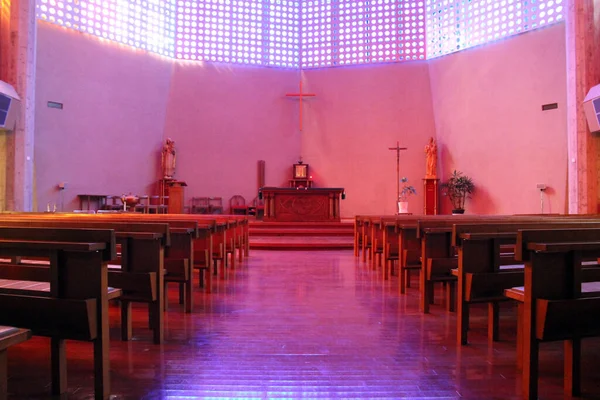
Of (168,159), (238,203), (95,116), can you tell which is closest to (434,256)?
(238,203)

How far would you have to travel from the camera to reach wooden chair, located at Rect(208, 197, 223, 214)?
462 inches

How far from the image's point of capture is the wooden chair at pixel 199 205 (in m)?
11.7

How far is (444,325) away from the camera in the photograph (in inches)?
104

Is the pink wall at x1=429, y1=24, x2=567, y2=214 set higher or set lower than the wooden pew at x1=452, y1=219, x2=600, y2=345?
higher

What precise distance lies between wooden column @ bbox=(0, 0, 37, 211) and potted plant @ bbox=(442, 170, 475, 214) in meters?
9.62

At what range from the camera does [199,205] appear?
11.8 m

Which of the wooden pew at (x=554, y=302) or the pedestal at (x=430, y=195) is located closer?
the wooden pew at (x=554, y=302)

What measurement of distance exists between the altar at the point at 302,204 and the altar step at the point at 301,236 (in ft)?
1.51

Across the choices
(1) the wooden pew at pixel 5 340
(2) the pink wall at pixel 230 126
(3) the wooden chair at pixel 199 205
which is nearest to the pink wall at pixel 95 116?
(2) the pink wall at pixel 230 126

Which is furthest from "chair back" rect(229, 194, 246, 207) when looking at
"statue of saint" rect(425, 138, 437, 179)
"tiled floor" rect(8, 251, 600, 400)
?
"tiled floor" rect(8, 251, 600, 400)

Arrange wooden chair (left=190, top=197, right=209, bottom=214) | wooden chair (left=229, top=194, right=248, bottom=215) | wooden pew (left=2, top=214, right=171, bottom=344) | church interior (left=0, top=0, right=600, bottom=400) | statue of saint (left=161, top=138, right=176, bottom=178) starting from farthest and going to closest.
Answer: wooden chair (left=229, top=194, right=248, bottom=215) < wooden chair (left=190, top=197, right=209, bottom=214) < statue of saint (left=161, top=138, right=176, bottom=178) < wooden pew (left=2, top=214, right=171, bottom=344) < church interior (left=0, top=0, right=600, bottom=400)

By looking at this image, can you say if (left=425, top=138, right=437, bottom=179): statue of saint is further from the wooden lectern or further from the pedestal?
the wooden lectern

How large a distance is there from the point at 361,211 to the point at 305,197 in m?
2.92

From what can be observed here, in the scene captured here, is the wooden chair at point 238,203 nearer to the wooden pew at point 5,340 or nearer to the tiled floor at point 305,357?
the tiled floor at point 305,357
